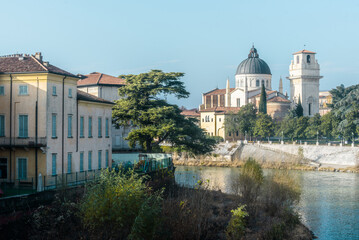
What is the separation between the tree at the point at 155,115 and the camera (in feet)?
130

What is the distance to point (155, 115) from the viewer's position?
3947cm

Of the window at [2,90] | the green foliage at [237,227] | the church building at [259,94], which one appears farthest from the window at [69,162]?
the church building at [259,94]

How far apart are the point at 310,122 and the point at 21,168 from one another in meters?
58.9

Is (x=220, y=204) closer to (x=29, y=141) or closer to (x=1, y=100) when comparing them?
(x=29, y=141)

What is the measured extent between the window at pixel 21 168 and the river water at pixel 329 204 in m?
8.80

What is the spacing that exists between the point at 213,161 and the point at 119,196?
4778cm

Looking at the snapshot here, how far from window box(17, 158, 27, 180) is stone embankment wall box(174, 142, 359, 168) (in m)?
33.5

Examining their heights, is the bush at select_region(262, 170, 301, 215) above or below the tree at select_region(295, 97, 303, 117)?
below

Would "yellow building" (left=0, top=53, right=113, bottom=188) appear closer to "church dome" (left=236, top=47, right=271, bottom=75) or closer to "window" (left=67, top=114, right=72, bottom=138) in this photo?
"window" (left=67, top=114, right=72, bottom=138)

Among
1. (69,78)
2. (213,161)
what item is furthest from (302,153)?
(69,78)

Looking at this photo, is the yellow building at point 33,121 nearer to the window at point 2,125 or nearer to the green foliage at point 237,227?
the window at point 2,125

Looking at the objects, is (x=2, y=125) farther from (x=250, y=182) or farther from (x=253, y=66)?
(x=253, y=66)

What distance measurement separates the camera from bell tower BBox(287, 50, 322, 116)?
101500mm

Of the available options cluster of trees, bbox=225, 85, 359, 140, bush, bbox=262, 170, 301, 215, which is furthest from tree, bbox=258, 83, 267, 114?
bush, bbox=262, 170, 301, 215
